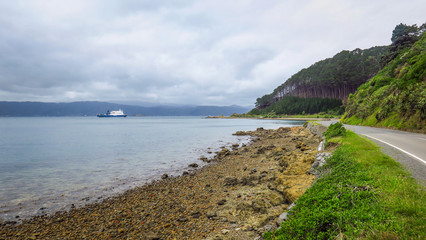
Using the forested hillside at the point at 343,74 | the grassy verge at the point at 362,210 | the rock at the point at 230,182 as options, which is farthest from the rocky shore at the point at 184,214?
the forested hillside at the point at 343,74

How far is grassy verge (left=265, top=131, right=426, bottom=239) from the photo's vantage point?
408 centimetres

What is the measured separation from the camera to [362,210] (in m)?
4.79

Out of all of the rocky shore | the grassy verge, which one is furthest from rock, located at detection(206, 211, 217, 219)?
the grassy verge

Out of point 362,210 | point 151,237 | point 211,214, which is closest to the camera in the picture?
point 362,210

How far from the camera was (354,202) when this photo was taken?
535 centimetres

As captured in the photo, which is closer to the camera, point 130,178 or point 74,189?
point 74,189

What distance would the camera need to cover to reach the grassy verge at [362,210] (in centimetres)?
408

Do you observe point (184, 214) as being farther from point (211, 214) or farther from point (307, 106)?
point (307, 106)

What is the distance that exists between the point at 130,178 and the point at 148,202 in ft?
20.7

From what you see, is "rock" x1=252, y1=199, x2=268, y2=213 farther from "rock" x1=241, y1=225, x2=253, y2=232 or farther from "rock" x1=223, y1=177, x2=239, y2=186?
"rock" x1=223, y1=177, x2=239, y2=186

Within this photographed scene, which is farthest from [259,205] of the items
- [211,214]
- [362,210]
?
[362,210]

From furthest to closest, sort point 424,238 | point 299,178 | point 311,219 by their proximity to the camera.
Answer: point 299,178 → point 311,219 → point 424,238

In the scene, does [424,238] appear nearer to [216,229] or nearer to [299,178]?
[216,229]

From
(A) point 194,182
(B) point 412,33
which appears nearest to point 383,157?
(A) point 194,182
